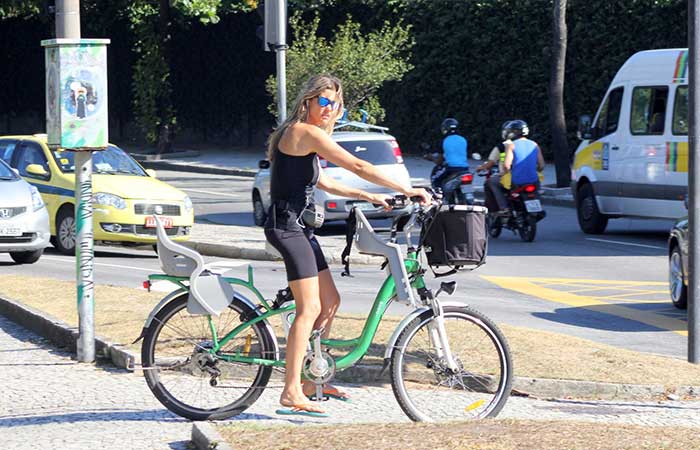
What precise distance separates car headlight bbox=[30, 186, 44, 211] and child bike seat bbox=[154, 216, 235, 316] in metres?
9.10

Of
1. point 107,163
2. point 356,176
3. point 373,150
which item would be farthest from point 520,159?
point 107,163

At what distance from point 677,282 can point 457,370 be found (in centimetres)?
609

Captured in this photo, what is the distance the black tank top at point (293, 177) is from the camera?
23.2ft

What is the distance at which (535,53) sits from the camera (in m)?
31.7

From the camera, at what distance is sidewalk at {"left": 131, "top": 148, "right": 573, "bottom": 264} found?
17.5 m

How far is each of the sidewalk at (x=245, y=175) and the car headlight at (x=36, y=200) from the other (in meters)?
2.42

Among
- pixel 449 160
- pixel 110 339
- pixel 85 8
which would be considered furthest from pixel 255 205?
pixel 85 8

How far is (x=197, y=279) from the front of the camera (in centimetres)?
725

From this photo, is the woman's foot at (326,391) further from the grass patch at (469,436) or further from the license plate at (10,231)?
the license plate at (10,231)

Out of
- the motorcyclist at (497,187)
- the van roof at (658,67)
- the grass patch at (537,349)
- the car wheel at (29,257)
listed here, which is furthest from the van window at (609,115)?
the grass patch at (537,349)

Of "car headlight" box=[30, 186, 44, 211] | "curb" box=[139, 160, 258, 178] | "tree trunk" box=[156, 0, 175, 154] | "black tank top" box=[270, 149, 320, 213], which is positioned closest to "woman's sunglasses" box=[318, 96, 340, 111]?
"black tank top" box=[270, 149, 320, 213]

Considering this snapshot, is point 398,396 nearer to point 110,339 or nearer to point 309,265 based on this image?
point 309,265

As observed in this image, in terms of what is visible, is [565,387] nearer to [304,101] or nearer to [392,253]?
[392,253]

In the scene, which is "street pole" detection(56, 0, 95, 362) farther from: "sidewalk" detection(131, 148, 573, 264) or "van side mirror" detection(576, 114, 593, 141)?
"van side mirror" detection(576, 114, 593, 141)
